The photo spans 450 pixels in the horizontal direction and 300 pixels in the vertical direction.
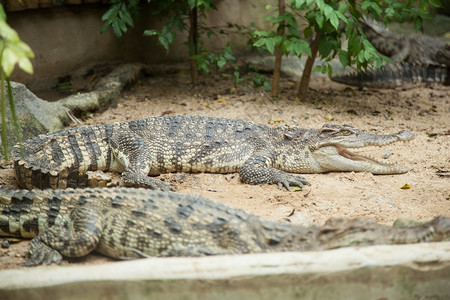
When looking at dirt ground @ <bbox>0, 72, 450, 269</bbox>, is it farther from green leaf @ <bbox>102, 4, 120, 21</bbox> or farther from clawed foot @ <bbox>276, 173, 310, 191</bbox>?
green leaf @ <bbox>102, 4, 120, 21</bbox>

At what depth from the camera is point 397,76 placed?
322 inches

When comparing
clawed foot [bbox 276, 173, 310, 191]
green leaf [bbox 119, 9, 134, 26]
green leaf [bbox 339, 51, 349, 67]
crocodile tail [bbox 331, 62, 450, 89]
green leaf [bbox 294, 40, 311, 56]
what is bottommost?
clawed foot [bbox 276, 173, 310, 191]

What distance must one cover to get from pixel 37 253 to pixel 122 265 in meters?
0.99

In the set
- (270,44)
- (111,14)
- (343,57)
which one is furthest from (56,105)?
(343,57)

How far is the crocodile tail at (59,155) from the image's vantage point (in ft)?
13.9

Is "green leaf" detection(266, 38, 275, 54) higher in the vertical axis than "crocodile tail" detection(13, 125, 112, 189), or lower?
higher

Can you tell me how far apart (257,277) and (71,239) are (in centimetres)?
137

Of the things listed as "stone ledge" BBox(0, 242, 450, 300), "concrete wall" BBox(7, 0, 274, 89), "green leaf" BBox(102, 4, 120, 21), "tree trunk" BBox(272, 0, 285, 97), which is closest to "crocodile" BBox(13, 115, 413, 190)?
"tree trunk" BBox(272, 0, 285, 97)

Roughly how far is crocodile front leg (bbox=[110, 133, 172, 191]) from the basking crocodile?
335 centimetres

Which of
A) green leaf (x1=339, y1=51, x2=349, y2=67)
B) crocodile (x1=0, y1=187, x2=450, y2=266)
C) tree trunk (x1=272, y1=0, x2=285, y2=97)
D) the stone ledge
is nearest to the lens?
the stone ledge

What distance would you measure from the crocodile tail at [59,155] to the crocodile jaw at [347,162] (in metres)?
2.19

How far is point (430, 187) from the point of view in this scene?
14.8ft

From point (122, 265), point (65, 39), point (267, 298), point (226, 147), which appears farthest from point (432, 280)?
point (65, 39)

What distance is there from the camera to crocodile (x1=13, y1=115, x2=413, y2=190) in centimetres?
488
